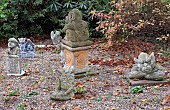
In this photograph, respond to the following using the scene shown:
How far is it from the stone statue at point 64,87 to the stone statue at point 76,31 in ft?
4.76

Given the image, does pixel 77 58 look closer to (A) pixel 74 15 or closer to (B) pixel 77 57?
(B) pixel 77 57

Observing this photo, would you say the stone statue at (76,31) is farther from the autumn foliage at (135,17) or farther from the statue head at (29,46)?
the autumn foliage at (135,17)

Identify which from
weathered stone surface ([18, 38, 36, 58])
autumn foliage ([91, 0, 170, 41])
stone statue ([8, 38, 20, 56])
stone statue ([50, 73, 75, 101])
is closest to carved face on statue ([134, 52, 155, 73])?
stone statue ([50, 73, 75, 101])

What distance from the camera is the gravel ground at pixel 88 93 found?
5742mm

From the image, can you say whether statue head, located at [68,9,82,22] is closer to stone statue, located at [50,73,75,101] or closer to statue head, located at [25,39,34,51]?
stone statue, located at [50,73,75,101]

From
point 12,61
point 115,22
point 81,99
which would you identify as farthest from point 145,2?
point 81,99

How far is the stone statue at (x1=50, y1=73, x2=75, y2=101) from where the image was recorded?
240 inches

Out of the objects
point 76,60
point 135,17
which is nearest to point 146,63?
point 76,60

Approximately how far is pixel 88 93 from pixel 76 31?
1663 millimetres

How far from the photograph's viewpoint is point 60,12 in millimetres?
12711

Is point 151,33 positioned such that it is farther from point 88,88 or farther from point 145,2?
point 88,88

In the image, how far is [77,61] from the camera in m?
Answer: 7.71

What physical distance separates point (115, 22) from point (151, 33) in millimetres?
1238

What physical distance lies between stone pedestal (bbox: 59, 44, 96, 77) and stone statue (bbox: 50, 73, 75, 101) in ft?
4.20
